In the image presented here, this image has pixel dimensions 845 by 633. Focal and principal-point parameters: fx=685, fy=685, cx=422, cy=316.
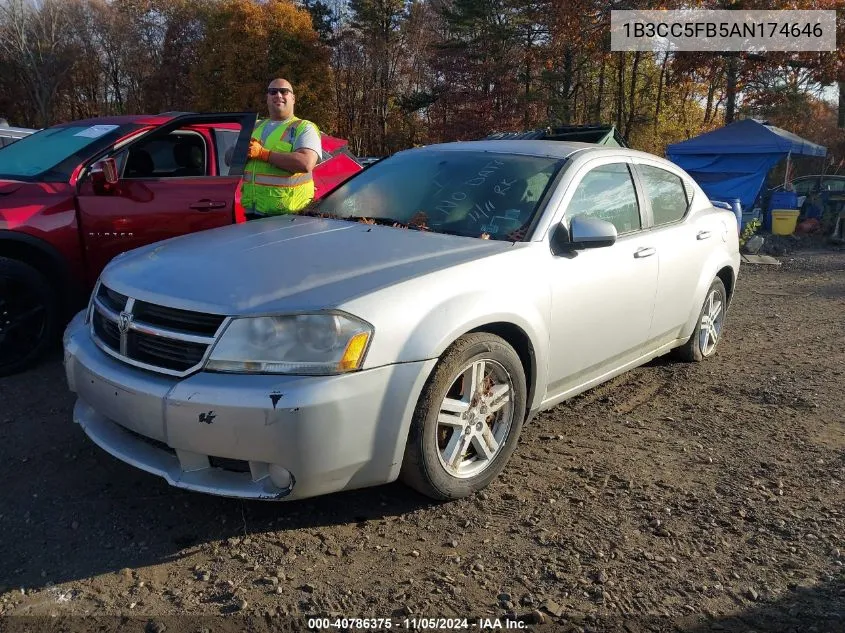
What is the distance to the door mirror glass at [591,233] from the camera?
3.37 meters

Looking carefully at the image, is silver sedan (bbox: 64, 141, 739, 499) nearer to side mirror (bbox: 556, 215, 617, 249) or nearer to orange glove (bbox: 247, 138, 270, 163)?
side mirror (bbox: 556, 215, 617, 249)

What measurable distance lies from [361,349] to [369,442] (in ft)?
1.19

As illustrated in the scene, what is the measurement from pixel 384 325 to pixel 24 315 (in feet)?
9.97

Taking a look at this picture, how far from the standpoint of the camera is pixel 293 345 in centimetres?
255

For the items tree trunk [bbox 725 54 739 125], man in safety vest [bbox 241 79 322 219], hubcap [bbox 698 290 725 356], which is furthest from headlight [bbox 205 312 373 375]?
tree trunk [bbox 725 54 739 125]

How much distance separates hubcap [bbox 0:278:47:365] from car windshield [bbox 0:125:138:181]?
0.85 metres

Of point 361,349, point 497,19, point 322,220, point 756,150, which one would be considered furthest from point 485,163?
point 497,19

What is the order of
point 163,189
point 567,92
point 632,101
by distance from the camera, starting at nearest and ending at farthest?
point 163,189, point 632,101, point 567,92

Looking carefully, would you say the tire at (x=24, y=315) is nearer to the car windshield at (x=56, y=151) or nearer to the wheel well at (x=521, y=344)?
the car windshield at (x=56, y=151)

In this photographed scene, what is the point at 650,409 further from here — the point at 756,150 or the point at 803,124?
the point at 803,124

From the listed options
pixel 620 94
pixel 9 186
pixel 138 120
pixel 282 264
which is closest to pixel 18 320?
pixel 9 186

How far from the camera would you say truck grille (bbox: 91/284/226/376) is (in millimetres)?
2596

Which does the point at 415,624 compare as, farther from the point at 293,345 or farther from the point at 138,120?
the point at 138,120

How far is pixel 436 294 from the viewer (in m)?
2.81
